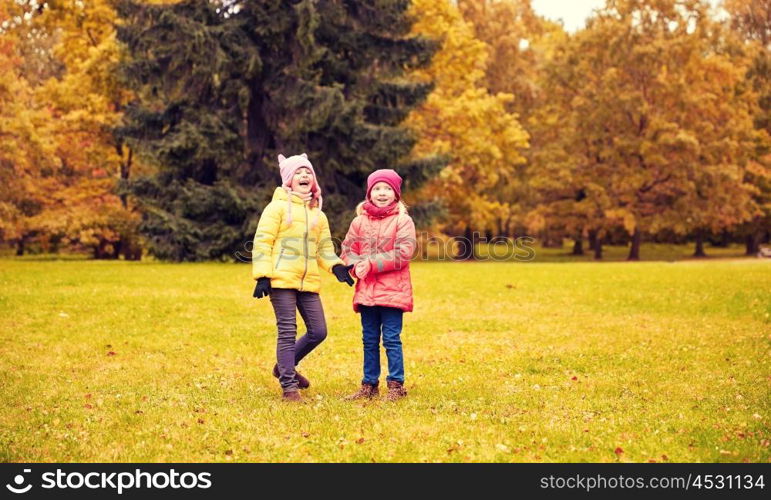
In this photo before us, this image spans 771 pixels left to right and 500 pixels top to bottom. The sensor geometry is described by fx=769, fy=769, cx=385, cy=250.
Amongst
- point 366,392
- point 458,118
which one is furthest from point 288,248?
point 458,118

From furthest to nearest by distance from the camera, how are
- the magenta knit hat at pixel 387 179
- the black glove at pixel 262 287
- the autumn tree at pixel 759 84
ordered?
the autumn tree at pixel 759 84, the magenta knit hat at pixel 387 179, the black glove at pixel 262 287

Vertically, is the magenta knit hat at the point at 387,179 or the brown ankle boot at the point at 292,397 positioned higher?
the magenta knit hat at the point at 387,179

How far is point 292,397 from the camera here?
23.1ft

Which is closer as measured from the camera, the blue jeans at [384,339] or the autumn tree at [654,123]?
the blue jeans at [384,339]

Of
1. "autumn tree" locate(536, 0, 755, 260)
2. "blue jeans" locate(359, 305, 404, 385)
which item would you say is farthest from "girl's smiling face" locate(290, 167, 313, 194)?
"autumn tree" locate(536, 0, 755, 260)

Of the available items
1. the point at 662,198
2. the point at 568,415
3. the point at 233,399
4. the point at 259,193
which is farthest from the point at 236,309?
the point at 662,198

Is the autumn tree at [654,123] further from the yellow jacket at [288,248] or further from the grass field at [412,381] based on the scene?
the yellow jacket at [288,248]

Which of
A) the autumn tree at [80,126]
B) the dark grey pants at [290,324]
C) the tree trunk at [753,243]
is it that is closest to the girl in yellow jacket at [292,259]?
the dark grey pants at [290,324]

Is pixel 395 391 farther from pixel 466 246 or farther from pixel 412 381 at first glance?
pixel 466 246

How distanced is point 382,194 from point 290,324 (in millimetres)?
1461

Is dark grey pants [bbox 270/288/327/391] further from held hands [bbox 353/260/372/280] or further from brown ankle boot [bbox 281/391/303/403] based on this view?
held hands [bbox 353/260/372/280]

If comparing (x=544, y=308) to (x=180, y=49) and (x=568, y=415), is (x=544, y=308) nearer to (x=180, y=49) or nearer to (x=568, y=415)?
(x=568, y=415)

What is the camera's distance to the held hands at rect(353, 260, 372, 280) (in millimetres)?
6840

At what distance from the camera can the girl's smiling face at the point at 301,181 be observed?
706 centimetres
